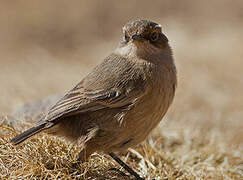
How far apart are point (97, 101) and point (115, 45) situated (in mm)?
6968

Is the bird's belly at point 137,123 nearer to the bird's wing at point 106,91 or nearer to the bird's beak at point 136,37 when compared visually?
the bird's wing at point 106,91

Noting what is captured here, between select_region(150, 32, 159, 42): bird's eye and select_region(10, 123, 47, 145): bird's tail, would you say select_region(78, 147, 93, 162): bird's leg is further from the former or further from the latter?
select_region(150, 32, 159, 42): bird's eye

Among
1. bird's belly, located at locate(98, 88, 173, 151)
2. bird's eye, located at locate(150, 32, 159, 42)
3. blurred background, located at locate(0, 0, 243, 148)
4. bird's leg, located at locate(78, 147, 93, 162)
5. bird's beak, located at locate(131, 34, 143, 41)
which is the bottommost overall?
bird's leg, located at locate(78, 147, 93, 162)

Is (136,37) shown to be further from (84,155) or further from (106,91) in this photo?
(84,155)

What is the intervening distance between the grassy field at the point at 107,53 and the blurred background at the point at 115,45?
23mm

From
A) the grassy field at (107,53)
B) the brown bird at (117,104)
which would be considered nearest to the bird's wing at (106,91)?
the brown bird at (117,104)

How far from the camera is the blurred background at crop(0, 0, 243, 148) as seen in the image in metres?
7.89

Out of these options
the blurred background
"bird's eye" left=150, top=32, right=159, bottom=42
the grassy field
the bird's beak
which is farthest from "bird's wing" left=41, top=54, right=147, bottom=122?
the blurred background

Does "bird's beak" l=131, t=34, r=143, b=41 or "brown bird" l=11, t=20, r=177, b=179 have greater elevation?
"bird's beak" l=131, t=34, r=143, b=41

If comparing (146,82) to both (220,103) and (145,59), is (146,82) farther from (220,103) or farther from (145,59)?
(220,103)

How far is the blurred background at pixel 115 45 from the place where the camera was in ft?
25.9

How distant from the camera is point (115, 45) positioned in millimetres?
11023

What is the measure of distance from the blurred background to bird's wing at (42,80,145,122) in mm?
2381

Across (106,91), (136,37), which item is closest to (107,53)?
(136,37)
